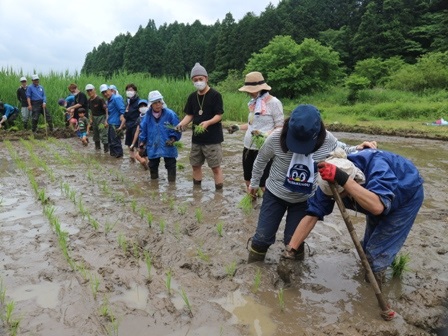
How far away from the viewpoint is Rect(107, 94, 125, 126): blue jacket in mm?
8141

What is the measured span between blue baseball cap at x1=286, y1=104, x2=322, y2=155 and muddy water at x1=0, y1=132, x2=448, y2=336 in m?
1.08

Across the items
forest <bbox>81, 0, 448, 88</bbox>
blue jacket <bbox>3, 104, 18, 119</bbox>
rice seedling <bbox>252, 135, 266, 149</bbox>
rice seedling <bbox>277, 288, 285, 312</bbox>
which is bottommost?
rice seedling <bbox>277, 288, 285, 312</bbox>

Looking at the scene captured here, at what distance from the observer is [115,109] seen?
27.2 ft

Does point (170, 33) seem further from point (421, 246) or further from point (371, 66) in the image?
point (421, 246)

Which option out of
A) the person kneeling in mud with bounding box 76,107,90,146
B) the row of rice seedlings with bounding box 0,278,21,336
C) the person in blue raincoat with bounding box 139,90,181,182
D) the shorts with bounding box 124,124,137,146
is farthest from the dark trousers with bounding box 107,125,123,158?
the row of rice seedlings with bounding box 0,278,21,336

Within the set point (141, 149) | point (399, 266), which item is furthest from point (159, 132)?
point (399, 266)

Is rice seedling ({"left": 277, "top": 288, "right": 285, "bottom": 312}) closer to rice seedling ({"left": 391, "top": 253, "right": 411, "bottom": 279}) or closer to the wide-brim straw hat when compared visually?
rice seedling ({"left": 391, "top": 253, "right": 411, "bottom": 279})

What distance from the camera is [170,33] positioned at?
78125mm

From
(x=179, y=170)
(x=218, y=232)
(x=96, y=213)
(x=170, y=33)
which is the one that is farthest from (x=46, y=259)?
(x=170, y=33)

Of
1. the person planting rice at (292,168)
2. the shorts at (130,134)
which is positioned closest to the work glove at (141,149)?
the shorts at (130,134)

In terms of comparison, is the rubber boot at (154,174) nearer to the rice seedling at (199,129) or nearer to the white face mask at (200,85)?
the rice seedling at (199,129)

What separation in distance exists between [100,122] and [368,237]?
7208 millimetres

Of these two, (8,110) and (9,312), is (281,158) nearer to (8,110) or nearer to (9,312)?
(9,312)

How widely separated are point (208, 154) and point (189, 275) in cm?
256
